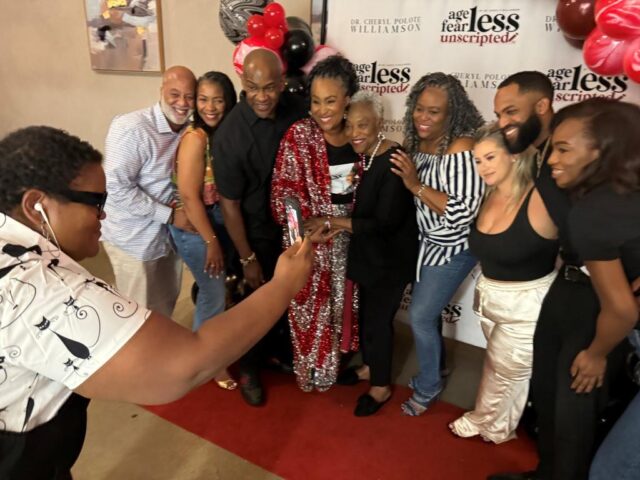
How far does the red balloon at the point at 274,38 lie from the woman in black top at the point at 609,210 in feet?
4.92

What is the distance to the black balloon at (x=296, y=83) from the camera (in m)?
2.42

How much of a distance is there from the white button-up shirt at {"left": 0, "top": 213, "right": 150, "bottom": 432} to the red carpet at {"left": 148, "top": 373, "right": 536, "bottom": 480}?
133cm

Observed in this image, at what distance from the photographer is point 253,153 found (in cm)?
195

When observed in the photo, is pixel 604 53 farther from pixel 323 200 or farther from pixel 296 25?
pixel 296 25

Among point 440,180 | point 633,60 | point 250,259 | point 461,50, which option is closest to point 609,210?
point 440,180

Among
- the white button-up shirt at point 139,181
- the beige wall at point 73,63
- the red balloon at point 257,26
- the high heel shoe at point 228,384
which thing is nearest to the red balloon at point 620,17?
the red balloon at point 257,26

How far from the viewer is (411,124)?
1944 mm

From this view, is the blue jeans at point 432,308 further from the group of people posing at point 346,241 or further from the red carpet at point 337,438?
the red carpet at point 337,438

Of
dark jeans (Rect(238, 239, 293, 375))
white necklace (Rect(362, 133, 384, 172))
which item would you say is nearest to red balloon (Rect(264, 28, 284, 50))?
white necklace (Rect(362, 133, 384, 172))

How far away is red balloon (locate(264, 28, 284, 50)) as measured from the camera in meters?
2.37

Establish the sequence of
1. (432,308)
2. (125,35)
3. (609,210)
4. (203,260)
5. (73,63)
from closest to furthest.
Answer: (609,210)
(432,308)
(203,260)
(125,35)
(73,63)

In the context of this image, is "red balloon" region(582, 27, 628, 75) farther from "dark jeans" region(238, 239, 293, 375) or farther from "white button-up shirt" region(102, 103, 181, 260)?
"white button-up shirt" region(102, 103, 181, 260)

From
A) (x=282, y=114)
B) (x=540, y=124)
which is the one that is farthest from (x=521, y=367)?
(x=282, y=114)

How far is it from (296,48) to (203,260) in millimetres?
1191
